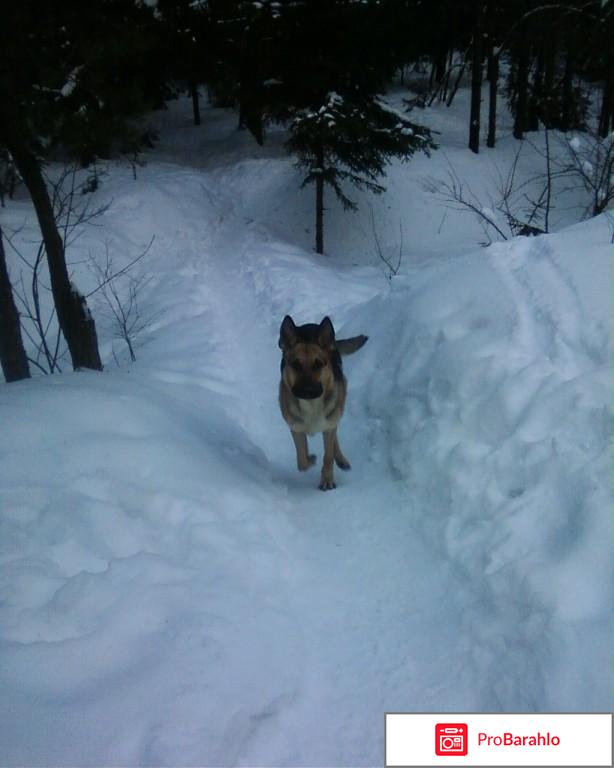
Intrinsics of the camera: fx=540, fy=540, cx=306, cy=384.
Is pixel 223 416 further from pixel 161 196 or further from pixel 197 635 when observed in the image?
pixel 161 196

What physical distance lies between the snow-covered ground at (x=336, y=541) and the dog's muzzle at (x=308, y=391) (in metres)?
1.01

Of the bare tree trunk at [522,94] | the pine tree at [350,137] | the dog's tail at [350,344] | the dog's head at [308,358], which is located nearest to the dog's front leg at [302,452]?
the dog's head at [308,358]

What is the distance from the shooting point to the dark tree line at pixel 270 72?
23.5 ft

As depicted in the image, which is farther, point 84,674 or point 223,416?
point 223,416

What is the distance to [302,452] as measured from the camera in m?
5.55

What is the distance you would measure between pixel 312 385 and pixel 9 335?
4931 millimetres

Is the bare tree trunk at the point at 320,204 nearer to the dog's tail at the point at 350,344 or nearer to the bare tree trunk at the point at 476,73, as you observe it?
the bare tree trunk at the point at 476,73

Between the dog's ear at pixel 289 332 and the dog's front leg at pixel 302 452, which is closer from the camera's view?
the dog's ear at pixel 289 332

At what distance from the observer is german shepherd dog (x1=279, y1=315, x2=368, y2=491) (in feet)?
15.8

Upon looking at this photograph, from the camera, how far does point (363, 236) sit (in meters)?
17.5

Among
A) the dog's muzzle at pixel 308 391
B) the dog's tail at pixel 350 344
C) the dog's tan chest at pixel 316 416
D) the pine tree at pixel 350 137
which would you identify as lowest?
the dog's tan chest at pixel 316 416

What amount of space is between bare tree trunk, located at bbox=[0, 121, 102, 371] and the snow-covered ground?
1.37 metres

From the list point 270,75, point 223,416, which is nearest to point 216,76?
point 270,75

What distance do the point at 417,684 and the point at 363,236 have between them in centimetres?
1604
